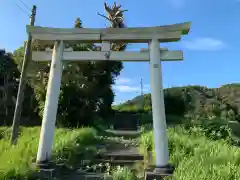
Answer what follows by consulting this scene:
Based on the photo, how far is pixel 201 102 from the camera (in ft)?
97.6

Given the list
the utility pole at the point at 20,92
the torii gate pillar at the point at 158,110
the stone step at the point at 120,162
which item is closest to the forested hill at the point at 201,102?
the utility pole at the point at 20,92

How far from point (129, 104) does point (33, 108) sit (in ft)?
44.5

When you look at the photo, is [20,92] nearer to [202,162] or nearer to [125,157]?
[125,157]

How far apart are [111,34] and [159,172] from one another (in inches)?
147

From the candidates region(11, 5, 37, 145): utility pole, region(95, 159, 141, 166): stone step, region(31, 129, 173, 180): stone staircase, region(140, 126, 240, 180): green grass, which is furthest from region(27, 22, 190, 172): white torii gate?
region(11, 5, 37, 145): utility pole

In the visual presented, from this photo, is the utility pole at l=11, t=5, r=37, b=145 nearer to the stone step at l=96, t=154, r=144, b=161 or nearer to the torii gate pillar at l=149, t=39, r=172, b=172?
the stone step at l=96, t=154, r=144, b=161

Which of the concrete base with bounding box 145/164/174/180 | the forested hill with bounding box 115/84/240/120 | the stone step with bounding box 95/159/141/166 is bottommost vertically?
the concrete base with bounding box 145/164/174/180

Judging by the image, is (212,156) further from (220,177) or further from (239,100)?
(239,100)

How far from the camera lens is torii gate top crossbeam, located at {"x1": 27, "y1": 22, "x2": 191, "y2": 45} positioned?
25.9 ft

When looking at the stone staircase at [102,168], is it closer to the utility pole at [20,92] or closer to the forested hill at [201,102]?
the utility pole at [20,92]

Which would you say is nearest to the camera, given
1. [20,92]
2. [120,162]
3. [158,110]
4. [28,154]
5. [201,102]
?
[158,110]

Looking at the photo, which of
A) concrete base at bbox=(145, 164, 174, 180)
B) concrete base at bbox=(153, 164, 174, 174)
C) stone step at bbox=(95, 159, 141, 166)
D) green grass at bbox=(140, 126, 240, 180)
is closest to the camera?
green grass at bbox=(140, 126, 240, 180)

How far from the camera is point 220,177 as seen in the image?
540 centimetres

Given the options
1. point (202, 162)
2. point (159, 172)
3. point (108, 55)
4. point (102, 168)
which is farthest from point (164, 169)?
point (108, 55)
